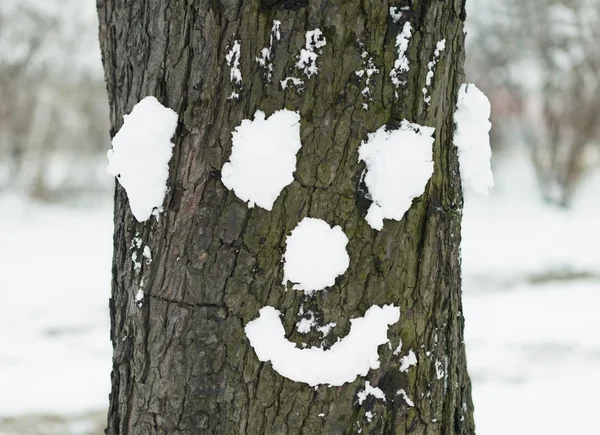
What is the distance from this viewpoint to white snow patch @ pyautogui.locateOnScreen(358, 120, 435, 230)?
1337 mm

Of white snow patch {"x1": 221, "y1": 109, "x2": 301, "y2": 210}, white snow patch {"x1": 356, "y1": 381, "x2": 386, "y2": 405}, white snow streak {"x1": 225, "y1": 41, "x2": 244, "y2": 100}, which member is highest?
white snow streak {"x1": 225, "y1": 41, "x2": 244, "y2": 100}

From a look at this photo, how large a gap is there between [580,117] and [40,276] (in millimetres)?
7831

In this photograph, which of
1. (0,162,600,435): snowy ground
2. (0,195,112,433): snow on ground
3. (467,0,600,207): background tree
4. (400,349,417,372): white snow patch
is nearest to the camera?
(400,349,417,372): white snow patch

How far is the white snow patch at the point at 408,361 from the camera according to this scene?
1429 millimetres

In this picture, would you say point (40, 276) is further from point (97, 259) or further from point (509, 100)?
point (509, 100)

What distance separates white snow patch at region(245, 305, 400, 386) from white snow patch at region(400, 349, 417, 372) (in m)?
0.07

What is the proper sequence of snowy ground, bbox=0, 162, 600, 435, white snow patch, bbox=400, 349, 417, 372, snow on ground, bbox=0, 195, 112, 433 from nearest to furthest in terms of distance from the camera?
1. white snow patch, bbox=400, 349, 417, 372
2. snowy ground, bbox=0, 162, 600, 435
3. snow on ground, bbox=0, 195, 112, 433

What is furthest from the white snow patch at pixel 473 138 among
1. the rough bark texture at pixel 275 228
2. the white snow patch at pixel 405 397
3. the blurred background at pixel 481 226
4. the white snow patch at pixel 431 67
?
the blurred background at pixel 481 226

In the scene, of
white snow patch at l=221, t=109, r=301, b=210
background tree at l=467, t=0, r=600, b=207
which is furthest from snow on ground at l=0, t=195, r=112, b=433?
background tree at l=467, t=0, r=600, b=207

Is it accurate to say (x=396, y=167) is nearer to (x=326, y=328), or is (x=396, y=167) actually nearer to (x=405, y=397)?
(x=326, y=328)

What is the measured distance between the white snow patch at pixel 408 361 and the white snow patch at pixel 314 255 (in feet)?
0.78

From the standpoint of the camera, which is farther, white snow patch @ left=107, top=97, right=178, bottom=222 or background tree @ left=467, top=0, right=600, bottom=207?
background tree @ left=467, top=0, right=600, bottom=207

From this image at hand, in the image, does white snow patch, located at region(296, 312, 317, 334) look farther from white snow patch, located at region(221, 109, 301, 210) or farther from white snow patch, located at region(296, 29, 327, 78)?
white snow patch, located at region(296, 29, 327, 78)

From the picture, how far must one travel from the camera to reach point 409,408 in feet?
4.73
